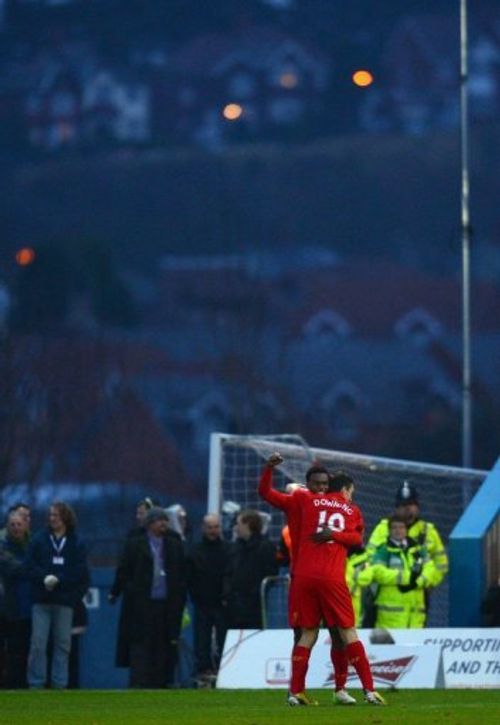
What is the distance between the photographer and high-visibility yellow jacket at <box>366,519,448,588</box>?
2280 centimetres

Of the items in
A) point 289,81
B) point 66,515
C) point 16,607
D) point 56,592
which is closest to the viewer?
point 56,592

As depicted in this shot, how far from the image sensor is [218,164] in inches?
2013

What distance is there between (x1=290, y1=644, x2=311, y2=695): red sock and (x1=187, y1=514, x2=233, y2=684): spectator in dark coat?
6489mm

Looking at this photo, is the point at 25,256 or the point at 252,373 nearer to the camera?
the point at 252,373

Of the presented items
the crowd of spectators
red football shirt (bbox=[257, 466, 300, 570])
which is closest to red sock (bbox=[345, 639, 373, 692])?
red football shirt (bbox=[257, 466, 300, 570])

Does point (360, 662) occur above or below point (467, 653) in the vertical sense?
below

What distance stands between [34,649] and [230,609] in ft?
7.55

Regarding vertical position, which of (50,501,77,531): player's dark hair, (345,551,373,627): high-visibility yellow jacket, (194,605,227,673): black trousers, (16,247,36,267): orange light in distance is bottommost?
(194,605,227,673): black trousers

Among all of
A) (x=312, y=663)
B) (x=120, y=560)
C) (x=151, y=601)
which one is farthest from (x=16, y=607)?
(x=312, y=663)

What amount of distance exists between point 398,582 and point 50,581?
3.37 m

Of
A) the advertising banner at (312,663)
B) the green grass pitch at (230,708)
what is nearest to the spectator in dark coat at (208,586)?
the advertising banner at (312,663)

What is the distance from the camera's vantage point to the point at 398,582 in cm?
2275

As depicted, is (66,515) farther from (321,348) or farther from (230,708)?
(321,348)

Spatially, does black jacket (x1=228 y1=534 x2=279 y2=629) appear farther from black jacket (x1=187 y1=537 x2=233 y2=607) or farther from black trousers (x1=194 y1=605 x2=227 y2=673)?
black trousers (x1=194 y1=605 x2=227 y2=673)
